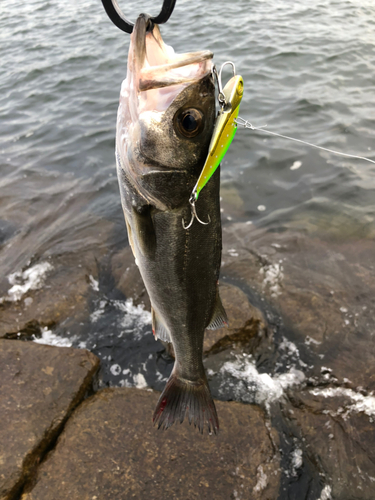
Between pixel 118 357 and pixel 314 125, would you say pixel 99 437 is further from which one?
pixel 314 125

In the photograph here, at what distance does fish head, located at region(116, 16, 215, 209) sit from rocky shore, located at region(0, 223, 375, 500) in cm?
224

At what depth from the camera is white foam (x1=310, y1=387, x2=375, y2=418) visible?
359cm

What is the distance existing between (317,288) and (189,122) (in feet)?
11.9

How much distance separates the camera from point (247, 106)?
28.2 ft

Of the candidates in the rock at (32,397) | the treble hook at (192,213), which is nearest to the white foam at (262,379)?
the rock at (32,397)

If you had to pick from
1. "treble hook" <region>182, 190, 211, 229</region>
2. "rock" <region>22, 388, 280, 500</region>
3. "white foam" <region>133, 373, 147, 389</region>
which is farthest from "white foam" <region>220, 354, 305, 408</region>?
"treble hook" <region>182, 190, 211, 229</region>

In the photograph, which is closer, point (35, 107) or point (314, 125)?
point (314, 125)

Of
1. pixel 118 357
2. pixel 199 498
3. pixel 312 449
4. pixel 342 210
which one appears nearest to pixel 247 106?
pixel 342 210

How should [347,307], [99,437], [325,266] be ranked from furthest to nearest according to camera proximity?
[325,266] → [347,307] → [99,437]

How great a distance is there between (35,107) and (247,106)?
5.25 metres

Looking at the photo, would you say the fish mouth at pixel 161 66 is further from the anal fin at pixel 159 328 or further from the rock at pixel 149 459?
the rock at pixel 149 459

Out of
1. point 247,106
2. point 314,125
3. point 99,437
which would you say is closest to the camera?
point 99,437

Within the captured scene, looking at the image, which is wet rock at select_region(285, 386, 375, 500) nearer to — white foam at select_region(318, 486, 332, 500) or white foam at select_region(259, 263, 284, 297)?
white foam at select_region(318, 486, 332, 500)

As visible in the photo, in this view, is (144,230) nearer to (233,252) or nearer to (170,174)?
(170,174)
